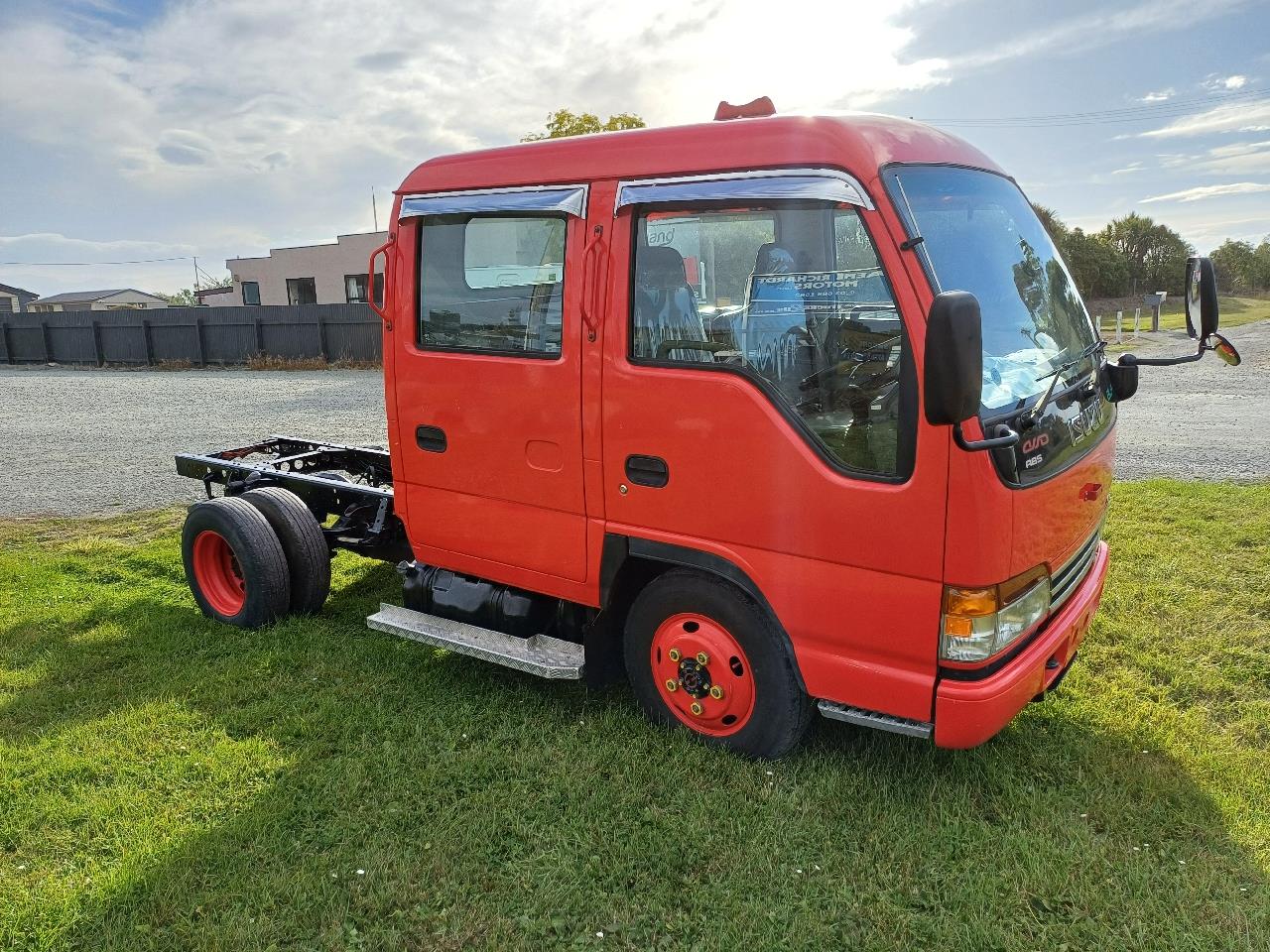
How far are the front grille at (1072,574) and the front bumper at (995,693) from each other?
0.12 m

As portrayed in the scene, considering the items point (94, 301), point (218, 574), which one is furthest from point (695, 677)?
point (94, 301)

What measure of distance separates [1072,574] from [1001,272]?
123cm

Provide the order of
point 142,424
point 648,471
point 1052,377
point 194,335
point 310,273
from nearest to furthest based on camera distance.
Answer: point 1052,377 < point 648,471 < point 142,424 < point 194,335 < point 310,273

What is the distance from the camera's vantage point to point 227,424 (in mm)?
13836

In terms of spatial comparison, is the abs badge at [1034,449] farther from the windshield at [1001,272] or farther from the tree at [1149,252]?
the tree at [1149,252]

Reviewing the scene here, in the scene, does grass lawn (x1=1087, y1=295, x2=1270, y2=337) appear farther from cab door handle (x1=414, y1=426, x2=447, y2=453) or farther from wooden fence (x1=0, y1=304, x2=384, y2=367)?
cab door handle (x1=414, y1=426, x2=447, y2=453)

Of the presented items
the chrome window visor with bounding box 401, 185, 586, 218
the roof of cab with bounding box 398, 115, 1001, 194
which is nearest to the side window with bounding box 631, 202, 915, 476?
the roof of cab with bounding box 398, 115, 1001, 194

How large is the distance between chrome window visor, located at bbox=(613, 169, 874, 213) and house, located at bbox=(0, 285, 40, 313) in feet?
247

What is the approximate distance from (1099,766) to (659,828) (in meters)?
1.82

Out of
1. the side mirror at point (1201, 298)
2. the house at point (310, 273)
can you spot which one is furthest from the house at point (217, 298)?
the side mirror at point (1201, 298)

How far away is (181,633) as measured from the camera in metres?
5.29

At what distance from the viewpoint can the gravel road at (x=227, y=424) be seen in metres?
9.06

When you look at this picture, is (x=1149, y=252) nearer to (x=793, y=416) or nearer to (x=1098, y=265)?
(x=1098, y=265)

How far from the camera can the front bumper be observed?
3.06m
